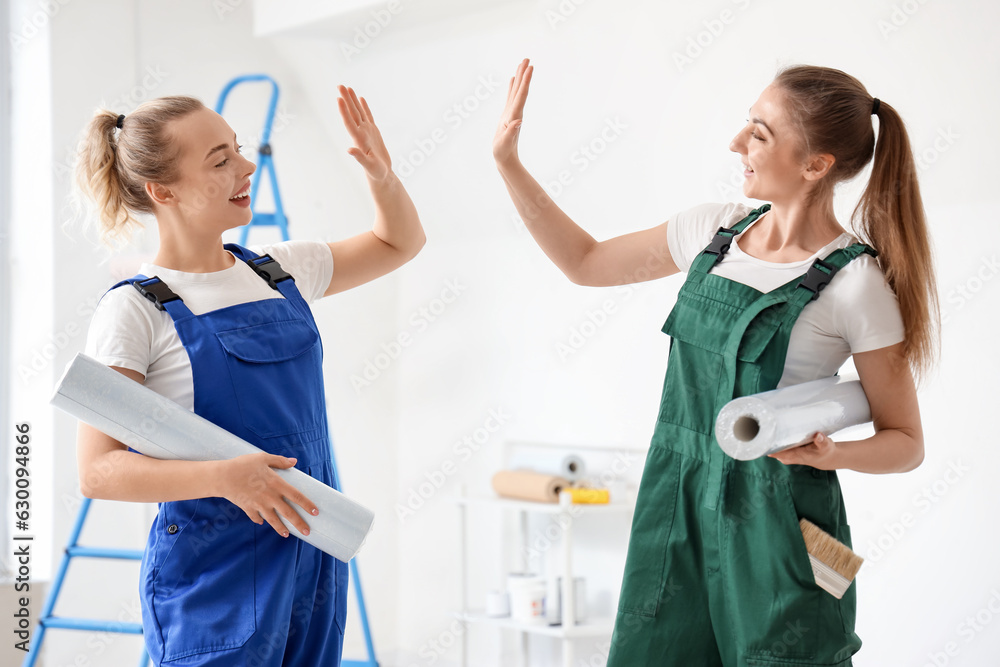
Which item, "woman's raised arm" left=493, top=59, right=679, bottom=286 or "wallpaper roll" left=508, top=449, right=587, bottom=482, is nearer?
"woman's raised arm" left=493, top=59, right=679, bottom=286

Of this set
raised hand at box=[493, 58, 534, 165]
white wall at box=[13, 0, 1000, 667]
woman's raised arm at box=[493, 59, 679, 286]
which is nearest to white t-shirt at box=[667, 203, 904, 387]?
woman's raised arm at box=[493, 59, 679, 286]

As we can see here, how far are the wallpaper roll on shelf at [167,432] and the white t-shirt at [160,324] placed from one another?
0.24 ft

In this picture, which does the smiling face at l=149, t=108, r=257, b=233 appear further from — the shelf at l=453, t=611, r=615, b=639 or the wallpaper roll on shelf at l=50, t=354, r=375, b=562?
the shelf at l=453, t=611, r=615, b=639

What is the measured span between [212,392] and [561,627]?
185 centimetres

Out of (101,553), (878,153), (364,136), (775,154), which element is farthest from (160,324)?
(101,553)

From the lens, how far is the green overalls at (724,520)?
51.0 inches

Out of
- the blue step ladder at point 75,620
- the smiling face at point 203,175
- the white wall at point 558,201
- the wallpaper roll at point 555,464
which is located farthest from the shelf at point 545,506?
the smiling face at point 203,175

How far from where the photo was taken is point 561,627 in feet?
9.53

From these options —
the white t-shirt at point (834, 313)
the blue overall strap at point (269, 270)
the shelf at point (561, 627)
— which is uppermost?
the blue overall strap at point (269, 270)

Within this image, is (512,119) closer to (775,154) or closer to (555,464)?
(775,154)

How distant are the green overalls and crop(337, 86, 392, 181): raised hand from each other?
56 centimetres

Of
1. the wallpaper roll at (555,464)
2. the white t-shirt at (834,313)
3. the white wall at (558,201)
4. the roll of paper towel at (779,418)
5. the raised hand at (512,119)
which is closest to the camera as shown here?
the roll of paper towel at (779,418)

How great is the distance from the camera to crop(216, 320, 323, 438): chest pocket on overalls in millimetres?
1387

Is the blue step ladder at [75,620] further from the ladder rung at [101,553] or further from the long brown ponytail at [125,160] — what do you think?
the long brown ponytail at [125,160]
